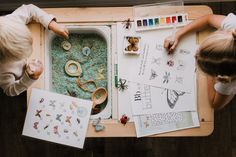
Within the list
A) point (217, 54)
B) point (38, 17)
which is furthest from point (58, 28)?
point (217, 54)

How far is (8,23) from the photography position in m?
0.97

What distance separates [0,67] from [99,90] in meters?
0.32

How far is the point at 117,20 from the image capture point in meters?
1.17

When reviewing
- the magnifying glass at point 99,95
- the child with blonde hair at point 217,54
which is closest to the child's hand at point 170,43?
the child with blonde hair at point 217,54

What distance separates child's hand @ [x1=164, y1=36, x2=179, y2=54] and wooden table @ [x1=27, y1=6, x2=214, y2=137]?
8cm

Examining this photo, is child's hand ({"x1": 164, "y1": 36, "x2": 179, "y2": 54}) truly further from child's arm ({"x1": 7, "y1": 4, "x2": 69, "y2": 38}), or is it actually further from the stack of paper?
child's arm ({"x1": 7, "y1": 4, "x2": 69, "y2": 38})

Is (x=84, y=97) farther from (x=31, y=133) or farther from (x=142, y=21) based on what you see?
(x=142, y=21)

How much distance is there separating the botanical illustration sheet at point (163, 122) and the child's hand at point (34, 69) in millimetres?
324

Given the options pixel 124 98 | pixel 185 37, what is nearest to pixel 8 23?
pixel 124 98

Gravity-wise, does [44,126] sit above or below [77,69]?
below

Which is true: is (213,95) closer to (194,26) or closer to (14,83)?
(194,26)

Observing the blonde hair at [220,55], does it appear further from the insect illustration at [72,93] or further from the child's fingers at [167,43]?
the insect illustration at [72,93]

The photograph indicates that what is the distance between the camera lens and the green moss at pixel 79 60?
1221mm

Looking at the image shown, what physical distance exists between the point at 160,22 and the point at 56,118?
0.44 m
